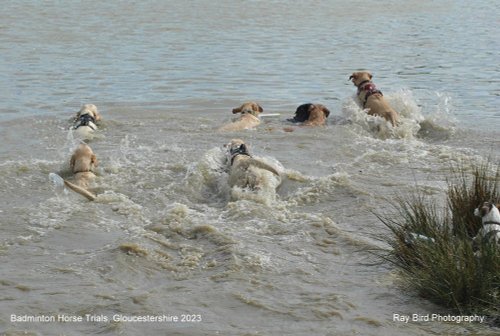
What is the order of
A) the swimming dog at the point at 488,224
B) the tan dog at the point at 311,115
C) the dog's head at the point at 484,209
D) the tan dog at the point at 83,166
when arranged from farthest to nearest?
the tan dog at the point at 311,115 < the tan dog at the point at 83,166 < the dog's head at the point at 484,209 < the swimming dog at the point at 488,224

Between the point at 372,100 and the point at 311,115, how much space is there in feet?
3.08

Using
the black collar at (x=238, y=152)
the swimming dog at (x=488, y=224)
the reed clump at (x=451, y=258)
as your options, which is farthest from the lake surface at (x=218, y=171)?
the swimming dog at (x=488, y=224)

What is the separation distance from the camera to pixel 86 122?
11734mm

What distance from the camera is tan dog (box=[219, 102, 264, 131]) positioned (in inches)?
481

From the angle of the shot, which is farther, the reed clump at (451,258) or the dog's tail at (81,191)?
the dog's tail at (81,191)

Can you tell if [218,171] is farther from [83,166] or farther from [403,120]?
[403,120]

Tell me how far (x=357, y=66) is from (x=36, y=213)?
11316mm

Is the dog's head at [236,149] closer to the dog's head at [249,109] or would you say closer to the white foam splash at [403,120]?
the white foam splash at [403,120]

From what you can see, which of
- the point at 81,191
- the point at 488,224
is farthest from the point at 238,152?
the point at 488,224

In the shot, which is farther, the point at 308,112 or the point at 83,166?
the point at 308,112

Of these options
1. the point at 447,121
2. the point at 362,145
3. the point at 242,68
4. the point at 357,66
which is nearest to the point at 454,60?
the point at 357,66

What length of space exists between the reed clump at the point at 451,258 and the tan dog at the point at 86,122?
5971 millimetres

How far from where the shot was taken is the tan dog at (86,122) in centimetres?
1155

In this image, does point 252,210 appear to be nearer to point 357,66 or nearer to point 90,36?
point 357,66
